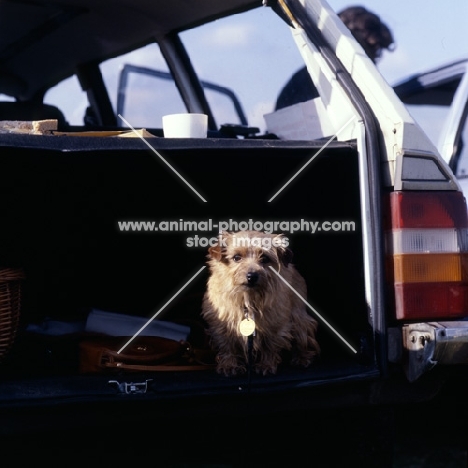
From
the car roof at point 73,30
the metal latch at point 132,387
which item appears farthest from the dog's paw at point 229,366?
the car roof at point 73,30

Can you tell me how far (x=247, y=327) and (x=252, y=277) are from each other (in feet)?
0.81

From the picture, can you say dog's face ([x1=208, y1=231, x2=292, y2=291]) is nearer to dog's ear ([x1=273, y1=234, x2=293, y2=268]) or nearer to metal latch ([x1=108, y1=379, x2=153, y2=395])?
dog's ear ([x1=273, y1=234, x2=293, y2=268])

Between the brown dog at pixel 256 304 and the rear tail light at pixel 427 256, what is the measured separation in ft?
1.96

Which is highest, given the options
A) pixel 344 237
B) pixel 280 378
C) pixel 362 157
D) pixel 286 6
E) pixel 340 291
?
pixel 286 6

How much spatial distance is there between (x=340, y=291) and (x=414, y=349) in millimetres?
889

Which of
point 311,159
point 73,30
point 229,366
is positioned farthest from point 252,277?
point 73,30

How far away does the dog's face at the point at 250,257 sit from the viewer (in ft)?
10.8

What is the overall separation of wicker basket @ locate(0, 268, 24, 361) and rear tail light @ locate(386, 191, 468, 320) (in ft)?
5.36

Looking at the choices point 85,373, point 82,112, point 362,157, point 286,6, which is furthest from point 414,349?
point 82,112

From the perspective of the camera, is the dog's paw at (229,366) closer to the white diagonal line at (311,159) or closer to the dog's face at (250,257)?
the dog's face at (250,257)

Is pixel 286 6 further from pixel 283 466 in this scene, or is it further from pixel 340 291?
pixel 283 466

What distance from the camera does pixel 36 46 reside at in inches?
199

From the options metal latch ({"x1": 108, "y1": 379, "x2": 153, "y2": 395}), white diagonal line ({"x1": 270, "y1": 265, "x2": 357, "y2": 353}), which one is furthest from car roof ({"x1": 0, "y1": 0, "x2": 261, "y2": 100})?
metal latch ({"x1": 108, "y1": 379, "x2": 153, "y2": 395})

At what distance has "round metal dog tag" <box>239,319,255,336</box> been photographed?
120 inches
